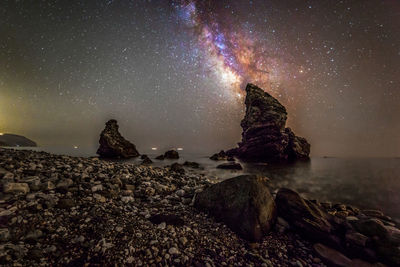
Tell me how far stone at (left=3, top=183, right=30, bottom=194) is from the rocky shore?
0.02m

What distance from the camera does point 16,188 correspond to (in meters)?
4.26

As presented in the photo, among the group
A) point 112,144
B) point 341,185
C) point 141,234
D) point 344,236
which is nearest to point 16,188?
point 141,234

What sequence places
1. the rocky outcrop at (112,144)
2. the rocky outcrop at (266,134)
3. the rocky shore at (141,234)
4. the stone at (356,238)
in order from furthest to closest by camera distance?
1. the rocky outcrop at (266,134)
2. the rocky outcrop at (112,144)
3. the stone at (356,238)
4. the rocky shore at (141,234)

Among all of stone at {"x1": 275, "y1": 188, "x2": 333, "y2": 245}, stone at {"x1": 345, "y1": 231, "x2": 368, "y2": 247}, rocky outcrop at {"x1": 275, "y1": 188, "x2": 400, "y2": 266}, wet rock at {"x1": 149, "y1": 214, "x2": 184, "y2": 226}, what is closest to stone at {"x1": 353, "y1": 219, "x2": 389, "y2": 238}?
rocky outcrop at {"x1": 275, "y1": 188, "x2": 400, "y2": 266}

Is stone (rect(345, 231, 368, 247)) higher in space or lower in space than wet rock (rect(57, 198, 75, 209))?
lower

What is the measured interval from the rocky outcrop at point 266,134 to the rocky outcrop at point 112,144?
4332 centimetres

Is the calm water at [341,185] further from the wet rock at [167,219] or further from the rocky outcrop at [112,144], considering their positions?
the rocky outcrop at [112,144]

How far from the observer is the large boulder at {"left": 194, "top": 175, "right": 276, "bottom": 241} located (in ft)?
13.3

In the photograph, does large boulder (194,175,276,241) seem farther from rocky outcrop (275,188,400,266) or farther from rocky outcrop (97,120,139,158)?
rocky outcrop (97,120,139,158)

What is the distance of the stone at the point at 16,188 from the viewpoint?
4.12 m

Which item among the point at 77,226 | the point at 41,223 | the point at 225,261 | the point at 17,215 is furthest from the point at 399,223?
the point at 17,215

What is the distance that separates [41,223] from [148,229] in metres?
2.25

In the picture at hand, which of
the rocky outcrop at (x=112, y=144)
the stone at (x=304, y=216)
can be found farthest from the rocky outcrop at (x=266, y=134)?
the stone at (x=304, y=216)

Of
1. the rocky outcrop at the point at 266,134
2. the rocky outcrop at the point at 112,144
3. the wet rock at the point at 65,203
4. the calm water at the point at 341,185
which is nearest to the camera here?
the wet rock at the point at 65,203
